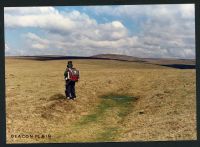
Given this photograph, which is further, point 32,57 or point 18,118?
point 32,57

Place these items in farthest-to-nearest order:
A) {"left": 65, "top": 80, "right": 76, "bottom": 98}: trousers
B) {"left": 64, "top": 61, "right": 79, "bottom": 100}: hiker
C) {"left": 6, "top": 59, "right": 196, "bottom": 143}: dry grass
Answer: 1. {"left": 65, "top": 80, "right": 76, "bottom": 98}: trousers
2. {"left": 64, "top": 61, "right": 79, "bottom": 100}: hiker
3. {"left": 6, "top": 59, "right": 196, "bottom": 143}: dry grass

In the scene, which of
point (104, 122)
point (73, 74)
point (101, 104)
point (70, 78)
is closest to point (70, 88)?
point (70, 78)

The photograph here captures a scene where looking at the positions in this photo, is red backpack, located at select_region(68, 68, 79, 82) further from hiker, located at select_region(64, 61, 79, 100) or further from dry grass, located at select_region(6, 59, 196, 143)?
dry grass, located at select_region(6, 59, 196, 143)

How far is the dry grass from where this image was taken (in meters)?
21.6

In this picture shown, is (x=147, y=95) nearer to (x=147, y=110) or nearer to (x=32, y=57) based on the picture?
(x=147, y=110)

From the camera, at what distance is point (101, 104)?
23656 millimetres

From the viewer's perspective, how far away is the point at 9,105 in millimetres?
22344

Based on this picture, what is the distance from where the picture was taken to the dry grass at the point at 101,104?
2158 cm

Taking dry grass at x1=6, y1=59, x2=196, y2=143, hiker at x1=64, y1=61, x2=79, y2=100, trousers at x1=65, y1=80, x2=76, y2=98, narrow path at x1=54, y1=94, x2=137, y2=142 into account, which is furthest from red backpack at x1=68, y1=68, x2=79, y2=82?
narrow path at x1=54, y1=94, x2=137, y2=142

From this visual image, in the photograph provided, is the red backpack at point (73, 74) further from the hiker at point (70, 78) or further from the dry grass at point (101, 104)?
the dry grass at point (101, 104)

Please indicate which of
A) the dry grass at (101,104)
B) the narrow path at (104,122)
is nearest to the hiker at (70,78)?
the dry grass at (101,104)

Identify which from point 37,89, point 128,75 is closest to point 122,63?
point 128,75

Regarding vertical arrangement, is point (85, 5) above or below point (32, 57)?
above

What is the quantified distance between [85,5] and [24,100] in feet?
17.9
